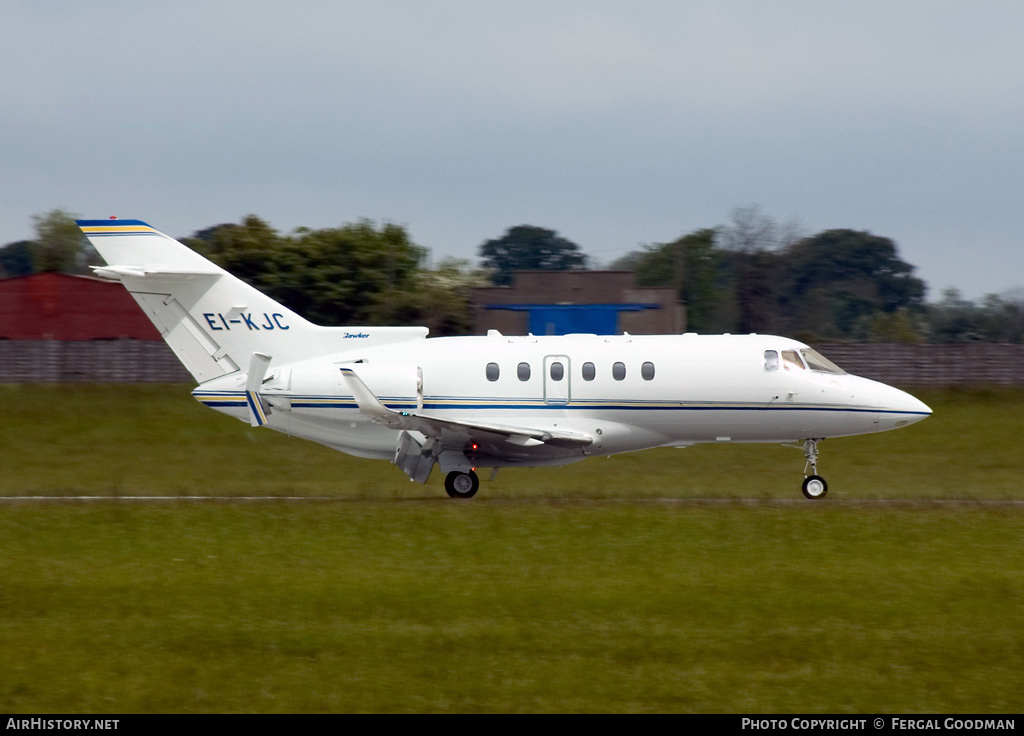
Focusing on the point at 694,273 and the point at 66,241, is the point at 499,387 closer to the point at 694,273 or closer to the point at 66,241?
the point at 694,273

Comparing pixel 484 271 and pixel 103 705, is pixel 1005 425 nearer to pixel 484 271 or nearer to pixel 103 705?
pixel 103 705

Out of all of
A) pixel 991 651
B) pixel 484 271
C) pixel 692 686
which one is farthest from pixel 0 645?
pixel 484 271

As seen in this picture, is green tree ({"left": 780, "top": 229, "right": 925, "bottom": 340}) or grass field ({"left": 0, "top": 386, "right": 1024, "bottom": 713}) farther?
green tree ({"left": 780, "top": 229, "right": 925, "bottom": 340})

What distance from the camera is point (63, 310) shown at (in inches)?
2186

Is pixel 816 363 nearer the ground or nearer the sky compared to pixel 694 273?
nearer the ground

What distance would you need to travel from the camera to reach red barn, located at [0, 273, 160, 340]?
55438mm

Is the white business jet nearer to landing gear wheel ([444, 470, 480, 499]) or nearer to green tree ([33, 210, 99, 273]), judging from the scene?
landing gear wheel ([444, 470, 480, 499])

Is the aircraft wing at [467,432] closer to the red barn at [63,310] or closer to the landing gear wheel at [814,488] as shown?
the landing gear wheel at [814,488]

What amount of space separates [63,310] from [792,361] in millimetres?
40931

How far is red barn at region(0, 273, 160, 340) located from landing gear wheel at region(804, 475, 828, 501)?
1531 inches

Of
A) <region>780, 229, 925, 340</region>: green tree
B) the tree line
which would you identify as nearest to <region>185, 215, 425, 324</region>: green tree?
the tree line

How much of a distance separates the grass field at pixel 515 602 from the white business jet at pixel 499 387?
4.05ft

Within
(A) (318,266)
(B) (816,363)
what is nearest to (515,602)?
(B) (816,363)

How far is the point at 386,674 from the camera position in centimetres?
1120
